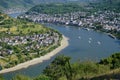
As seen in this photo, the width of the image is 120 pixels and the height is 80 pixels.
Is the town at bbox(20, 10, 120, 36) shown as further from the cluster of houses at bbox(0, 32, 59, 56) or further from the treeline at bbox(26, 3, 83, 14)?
the cluster of houses at bbox(0, 32, 59, 56)

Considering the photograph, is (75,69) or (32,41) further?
(32,41)

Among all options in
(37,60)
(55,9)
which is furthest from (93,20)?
(37,60)

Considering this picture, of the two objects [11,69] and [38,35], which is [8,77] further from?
[38,35]

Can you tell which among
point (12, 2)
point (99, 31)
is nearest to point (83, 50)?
point (99, 31)

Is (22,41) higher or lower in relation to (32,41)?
higher

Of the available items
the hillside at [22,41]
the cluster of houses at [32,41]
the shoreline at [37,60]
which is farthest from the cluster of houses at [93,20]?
the shoreline at [37,60]

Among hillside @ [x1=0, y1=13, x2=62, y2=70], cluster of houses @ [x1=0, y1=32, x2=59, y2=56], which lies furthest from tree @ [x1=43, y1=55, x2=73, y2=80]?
cluster of houses @ [x1=0, y1=32, x2=59, y2=56]

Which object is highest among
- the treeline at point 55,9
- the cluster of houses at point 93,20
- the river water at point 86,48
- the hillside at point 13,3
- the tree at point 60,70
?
the tree at point 60,70

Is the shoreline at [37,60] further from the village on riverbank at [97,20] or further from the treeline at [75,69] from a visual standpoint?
the village on riverbank at [97,20]

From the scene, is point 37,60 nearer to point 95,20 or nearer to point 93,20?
point 95,20
